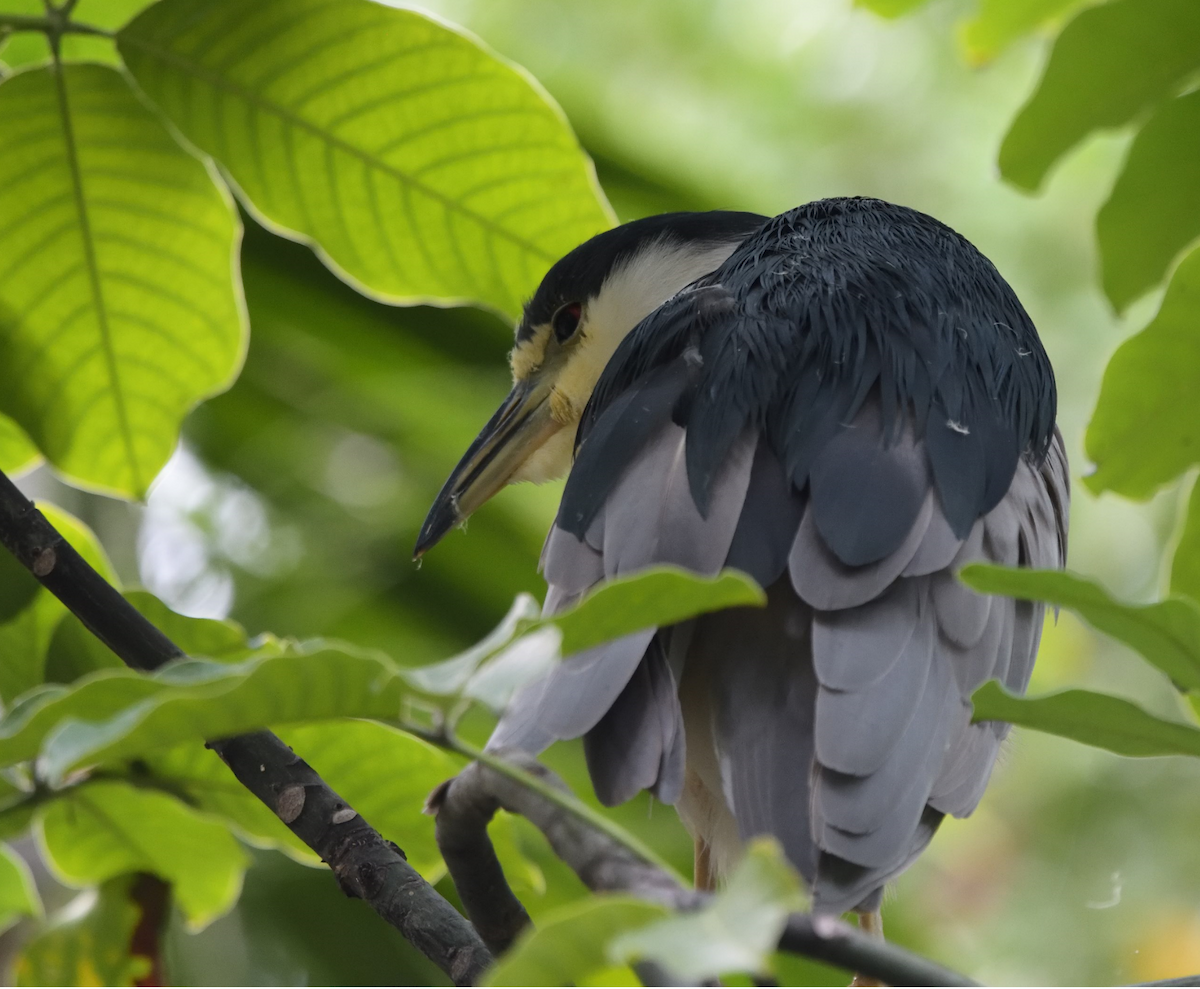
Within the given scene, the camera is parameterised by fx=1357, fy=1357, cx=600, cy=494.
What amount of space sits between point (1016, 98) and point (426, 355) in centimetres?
371

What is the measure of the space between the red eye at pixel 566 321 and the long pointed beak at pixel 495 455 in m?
0.06

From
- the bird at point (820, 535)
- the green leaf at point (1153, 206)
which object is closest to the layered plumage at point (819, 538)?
the bird at point (820, 535)

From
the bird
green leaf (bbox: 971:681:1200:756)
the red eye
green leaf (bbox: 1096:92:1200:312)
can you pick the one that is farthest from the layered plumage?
the red eye

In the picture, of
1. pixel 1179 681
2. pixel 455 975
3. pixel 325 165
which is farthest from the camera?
pixel 325 165

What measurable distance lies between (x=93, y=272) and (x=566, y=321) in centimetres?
60

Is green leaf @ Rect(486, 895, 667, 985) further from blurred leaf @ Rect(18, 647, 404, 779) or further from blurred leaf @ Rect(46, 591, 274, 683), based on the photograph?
blurred leaf @ Rect(46, 591, 274, 683)

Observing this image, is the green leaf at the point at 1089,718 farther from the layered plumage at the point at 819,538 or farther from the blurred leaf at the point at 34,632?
the blurred leaf at the point at 34,632

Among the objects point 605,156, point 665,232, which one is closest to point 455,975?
point 665,232

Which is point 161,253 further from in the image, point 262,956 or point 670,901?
point 262,956

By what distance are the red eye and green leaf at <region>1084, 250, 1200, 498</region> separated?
2.19 ft

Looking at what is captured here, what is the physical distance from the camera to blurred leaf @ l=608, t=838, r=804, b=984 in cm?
36

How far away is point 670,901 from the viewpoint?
43 cm

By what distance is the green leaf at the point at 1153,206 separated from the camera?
0.93m

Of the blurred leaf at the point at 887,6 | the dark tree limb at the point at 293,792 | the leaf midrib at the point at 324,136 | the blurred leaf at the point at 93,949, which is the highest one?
the blurred leaf at the point at 887,6
